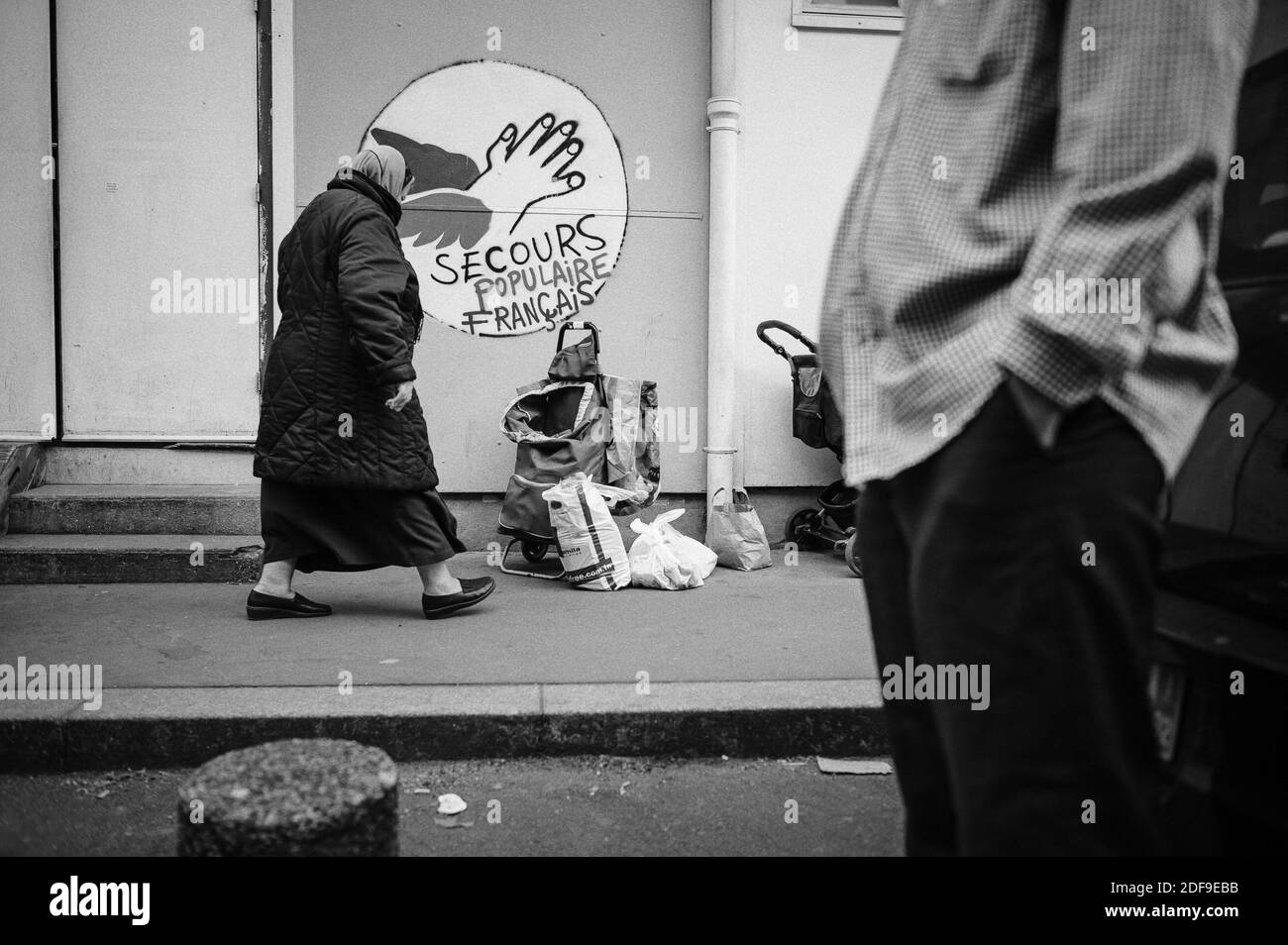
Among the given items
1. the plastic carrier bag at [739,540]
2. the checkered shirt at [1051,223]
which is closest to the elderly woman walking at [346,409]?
the plastic carrier bag at [739,540]

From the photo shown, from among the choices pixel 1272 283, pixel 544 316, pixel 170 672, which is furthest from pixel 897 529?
pixel 544 316

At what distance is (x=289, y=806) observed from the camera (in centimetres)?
206

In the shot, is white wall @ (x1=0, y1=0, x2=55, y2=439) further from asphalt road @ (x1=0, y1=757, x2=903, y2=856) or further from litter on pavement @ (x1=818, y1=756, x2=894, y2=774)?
litter on pavement @ (x1=818, y1=756, x2=894, y2=774)

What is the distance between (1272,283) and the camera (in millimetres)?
1856

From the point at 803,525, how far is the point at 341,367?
320cm

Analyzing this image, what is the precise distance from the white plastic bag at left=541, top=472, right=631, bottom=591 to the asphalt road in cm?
198

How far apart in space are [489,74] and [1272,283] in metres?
5.52

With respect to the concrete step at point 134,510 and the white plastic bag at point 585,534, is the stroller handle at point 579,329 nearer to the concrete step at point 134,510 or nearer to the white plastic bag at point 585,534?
the white plastic bag at point 585,534

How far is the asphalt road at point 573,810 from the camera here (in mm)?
3041

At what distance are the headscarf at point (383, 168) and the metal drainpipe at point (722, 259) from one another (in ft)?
7.42

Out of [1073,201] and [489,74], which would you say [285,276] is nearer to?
[489,74]

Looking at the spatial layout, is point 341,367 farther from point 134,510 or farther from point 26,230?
point 26,230

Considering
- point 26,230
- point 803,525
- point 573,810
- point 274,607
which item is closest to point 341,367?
point 274,607

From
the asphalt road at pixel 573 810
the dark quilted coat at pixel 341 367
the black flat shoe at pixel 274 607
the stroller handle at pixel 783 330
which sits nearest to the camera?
the asphalt road at pixel 573 810
